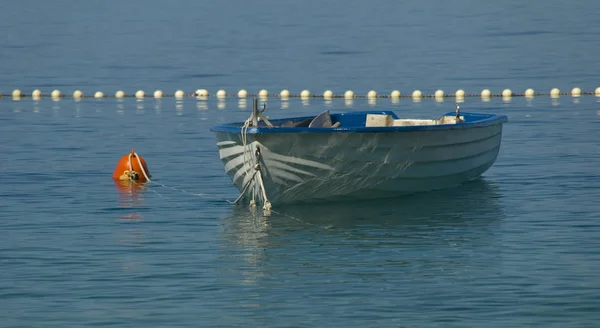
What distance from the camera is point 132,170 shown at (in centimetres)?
2611

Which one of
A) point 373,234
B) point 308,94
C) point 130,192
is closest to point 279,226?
point 373,234

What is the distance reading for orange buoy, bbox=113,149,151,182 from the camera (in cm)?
2605

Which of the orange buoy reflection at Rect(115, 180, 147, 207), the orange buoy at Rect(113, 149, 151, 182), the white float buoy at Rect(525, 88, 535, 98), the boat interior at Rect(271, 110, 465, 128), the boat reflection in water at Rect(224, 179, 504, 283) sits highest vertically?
the white float buoy at Rect(525, 88, 535, 98)

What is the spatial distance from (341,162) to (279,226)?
1.97 metres

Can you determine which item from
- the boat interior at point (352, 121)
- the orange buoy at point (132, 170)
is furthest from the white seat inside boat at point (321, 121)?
the orange buoy at point (132, 170)

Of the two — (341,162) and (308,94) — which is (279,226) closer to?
(341,162)

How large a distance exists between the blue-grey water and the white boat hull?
40 cm

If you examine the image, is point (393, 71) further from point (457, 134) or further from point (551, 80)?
point (457, 134)

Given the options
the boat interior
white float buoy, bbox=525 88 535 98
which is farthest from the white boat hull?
white float buoy, bbox=525 88 535 98

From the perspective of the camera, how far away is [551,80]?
48.4 metres

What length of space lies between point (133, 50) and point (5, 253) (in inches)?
2078

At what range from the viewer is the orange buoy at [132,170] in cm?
2605

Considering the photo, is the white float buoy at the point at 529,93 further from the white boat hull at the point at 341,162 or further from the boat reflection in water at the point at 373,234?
the white boat hull at the point at 341,162

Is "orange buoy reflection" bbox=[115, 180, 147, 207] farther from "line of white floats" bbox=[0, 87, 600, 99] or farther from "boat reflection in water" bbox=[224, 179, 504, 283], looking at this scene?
"line of white floats" bbox=[0, 87, 600, 99]
